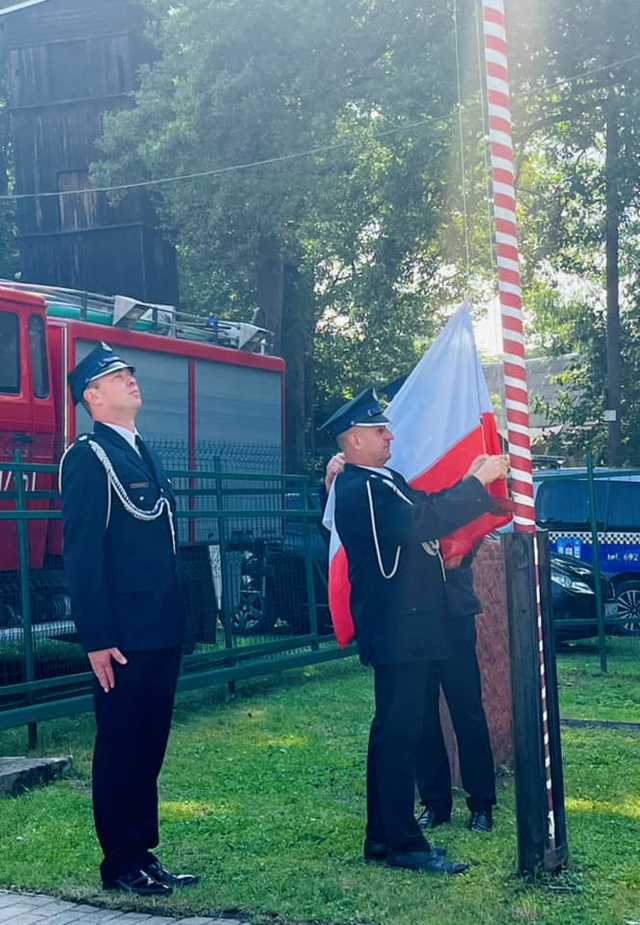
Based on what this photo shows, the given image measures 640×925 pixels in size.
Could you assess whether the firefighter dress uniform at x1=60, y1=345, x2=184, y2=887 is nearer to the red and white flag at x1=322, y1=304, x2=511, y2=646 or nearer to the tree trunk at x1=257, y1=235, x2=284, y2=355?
the red and white flag at x1=322, y1=304, x2=511, y2=646

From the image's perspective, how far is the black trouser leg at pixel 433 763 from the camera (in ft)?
20.4

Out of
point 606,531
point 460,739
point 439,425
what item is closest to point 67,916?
point 460,739

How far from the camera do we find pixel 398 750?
5.44 m

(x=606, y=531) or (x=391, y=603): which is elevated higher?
(x=606, y=531)

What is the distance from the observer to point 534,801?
5.10 m

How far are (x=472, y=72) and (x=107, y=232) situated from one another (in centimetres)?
1291

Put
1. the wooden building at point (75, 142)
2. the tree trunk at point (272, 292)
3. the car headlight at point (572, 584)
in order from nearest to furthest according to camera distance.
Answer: the car headlight at point (572, 584)
the tree trunk at point (272, 292)
the wooden building at point (75, 142)

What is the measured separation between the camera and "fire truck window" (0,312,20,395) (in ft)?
42.2

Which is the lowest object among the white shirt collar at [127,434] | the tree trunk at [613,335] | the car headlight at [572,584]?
the car headlight at [572,584]

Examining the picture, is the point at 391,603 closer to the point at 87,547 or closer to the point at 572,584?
the point at 87,547

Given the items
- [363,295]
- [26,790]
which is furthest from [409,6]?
[26,790]

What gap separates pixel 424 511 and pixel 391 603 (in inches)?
16.3

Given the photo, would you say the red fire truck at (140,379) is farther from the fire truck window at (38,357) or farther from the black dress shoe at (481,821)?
the black dress shoe at (481,821)

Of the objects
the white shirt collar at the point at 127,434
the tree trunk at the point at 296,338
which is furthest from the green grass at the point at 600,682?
the tree trunk at the point at 296,338
